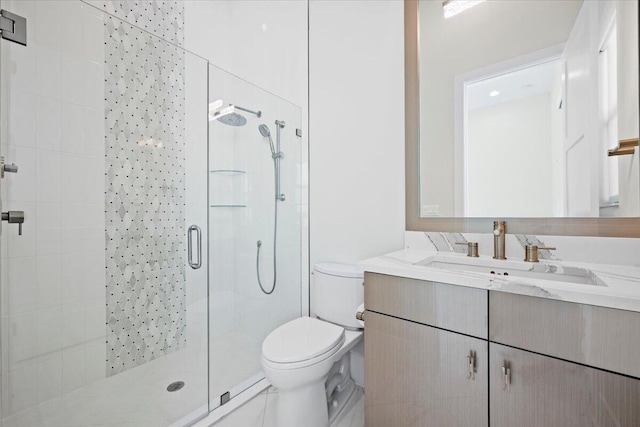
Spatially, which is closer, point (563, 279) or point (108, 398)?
→ point (563, 279)

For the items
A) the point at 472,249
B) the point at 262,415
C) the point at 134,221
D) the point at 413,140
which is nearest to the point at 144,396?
the point at 262,415

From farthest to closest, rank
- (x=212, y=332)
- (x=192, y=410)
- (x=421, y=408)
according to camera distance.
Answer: (x=212, y=332), (x=192, y=410), (x=421, y=408)

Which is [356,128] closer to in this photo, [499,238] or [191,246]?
[499,238]

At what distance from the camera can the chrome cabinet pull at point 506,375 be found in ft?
2.85

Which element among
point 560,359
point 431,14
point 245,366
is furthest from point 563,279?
point 245,366

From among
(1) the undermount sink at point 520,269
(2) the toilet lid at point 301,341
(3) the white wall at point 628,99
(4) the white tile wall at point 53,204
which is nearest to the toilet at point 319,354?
(2) the toilet lid at point 301,341

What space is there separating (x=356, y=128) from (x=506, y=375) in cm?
143

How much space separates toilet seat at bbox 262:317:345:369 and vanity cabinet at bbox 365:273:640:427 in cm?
21

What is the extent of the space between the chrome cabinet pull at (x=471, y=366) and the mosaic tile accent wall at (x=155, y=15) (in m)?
2.20

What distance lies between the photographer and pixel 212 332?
67.7 inches

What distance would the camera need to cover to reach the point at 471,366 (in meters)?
0.93

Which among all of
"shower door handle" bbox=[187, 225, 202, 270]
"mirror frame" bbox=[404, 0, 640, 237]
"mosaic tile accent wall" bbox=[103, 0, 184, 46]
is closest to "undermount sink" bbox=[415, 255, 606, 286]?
"mirror frame" bbox=[404, 0, 640, 237]

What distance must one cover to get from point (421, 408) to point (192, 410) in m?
1.16

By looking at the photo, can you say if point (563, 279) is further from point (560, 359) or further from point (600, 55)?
point (600, 55)
